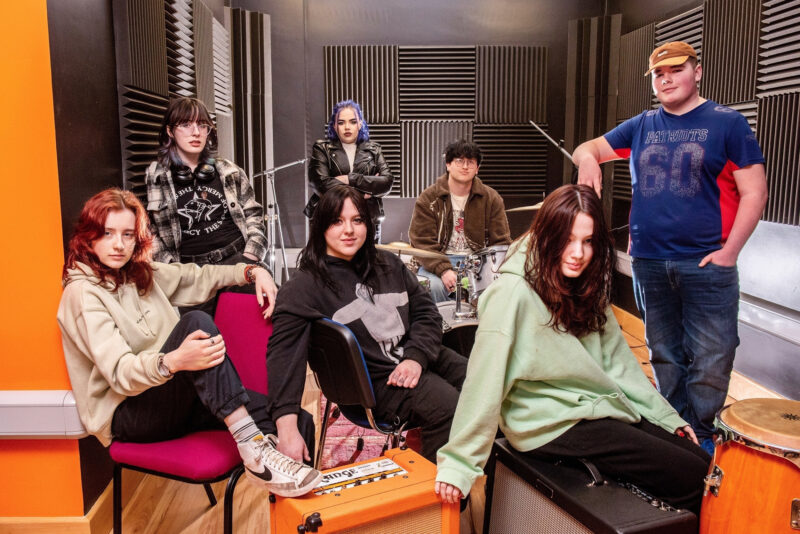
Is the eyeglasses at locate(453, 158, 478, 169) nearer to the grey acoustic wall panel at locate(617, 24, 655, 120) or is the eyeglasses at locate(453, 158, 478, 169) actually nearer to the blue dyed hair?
the blue dyed hair

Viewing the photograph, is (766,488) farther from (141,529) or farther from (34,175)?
(34,175)

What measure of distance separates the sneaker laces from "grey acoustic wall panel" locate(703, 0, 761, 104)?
3.50 m

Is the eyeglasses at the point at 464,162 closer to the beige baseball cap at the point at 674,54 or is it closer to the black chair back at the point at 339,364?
the beige baseball cap at the point at 674,54

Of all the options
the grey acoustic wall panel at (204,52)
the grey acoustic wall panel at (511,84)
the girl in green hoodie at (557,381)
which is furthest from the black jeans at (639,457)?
the grey acoustic wall panel at (511,84)

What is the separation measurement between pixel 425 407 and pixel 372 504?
26.0 inches

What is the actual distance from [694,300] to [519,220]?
12.8ft

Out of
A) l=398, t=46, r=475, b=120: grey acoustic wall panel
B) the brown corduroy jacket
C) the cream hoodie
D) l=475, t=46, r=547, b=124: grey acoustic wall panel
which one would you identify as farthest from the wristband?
l=475, t=46, r=547, b=124: grey acoustic wall panel

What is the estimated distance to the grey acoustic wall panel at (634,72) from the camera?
205 inches

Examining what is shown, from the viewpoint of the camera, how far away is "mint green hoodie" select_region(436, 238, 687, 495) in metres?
1.70

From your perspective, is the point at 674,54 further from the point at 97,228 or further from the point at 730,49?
the point at 97,228

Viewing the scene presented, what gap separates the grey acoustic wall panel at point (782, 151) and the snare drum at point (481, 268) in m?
1.60

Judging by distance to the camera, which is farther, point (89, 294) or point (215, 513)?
point (215, 513)

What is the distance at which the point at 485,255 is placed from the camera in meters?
3.32

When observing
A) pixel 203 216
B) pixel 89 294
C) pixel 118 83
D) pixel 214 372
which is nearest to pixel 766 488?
pixel 214 372
